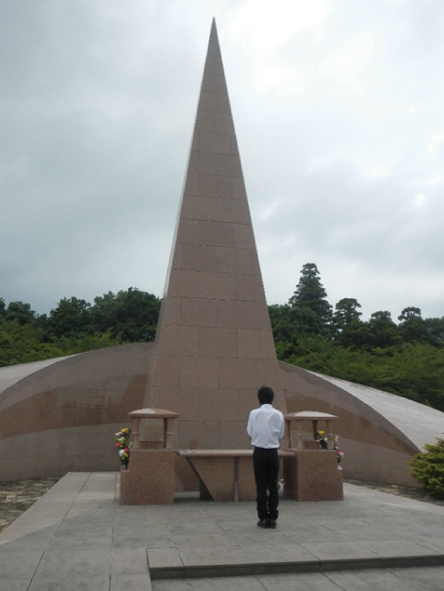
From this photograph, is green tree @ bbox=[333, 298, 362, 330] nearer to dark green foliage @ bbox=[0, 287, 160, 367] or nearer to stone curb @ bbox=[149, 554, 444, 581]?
dark green foliage @ bbox=[0, 287, 160, 367]

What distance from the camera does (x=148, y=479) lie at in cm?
650

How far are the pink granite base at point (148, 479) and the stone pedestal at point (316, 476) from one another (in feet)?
5.63

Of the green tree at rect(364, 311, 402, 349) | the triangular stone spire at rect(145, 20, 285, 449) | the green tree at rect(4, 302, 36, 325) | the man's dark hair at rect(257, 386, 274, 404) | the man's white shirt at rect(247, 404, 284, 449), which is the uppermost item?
the green tree at rect(4, 302, 36, 325)

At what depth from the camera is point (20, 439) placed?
35.8ft

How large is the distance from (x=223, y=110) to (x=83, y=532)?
325 inches

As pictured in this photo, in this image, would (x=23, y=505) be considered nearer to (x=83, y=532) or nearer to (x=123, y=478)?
(x=123, y=478)

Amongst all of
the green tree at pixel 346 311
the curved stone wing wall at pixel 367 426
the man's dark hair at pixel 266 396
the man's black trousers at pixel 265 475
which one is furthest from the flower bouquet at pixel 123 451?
the green tree at pixel 346 311

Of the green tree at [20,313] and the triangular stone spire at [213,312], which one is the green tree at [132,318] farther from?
the triangular stone spire at [213,312]

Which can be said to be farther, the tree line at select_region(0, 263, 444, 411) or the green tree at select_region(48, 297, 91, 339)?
the green tree at select_region(48, 297, 91, 339)

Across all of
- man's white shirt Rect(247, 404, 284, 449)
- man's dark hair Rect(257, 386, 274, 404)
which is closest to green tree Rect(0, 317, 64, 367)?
man's dark hair Rect(257, 386, 274, 404)

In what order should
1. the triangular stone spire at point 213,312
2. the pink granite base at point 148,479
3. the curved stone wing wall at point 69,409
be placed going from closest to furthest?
the pink granite base at point 148,479 → the triangular stone spire at point 213,312 → the curved stone wing wall at point 69,409

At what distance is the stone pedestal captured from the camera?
272 inches

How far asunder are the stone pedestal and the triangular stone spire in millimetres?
1498

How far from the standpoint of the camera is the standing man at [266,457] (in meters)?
5.18
